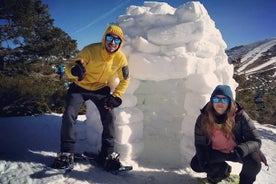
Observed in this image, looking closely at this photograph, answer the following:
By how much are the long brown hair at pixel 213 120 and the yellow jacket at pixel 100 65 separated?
0.96 meters

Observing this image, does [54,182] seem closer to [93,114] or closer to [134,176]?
[134,176]

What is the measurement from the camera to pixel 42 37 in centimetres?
1179

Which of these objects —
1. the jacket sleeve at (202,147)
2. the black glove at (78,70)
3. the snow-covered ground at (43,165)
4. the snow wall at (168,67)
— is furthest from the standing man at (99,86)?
the jacket sleeve at (202,147)

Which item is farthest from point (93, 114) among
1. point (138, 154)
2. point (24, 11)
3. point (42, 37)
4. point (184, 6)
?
point (42, 37)

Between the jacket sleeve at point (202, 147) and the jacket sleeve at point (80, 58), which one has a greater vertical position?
the jacket sleeve at point (80, 58)

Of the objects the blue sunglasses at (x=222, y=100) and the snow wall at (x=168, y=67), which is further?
the snow wall at (x=168, y=67)

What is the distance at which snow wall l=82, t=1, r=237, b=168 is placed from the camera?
11.4 feet

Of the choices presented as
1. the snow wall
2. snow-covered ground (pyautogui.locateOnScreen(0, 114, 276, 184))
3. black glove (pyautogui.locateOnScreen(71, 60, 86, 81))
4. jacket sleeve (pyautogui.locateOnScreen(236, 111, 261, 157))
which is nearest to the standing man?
black glove (pyautogui.locateOnScreen(71, 60, 86, 81))

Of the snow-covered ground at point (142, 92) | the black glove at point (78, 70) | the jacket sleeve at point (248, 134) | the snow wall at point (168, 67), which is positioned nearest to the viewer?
the jacket sleeve at point (248, 134)

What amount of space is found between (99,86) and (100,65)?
0.26 meters

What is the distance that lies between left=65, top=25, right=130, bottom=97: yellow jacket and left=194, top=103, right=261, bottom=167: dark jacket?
3.28 ft

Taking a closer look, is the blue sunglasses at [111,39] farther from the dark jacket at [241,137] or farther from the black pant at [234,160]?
the black pant at [234,160]

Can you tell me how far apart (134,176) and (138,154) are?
60cm

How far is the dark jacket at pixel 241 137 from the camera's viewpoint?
2.58m
